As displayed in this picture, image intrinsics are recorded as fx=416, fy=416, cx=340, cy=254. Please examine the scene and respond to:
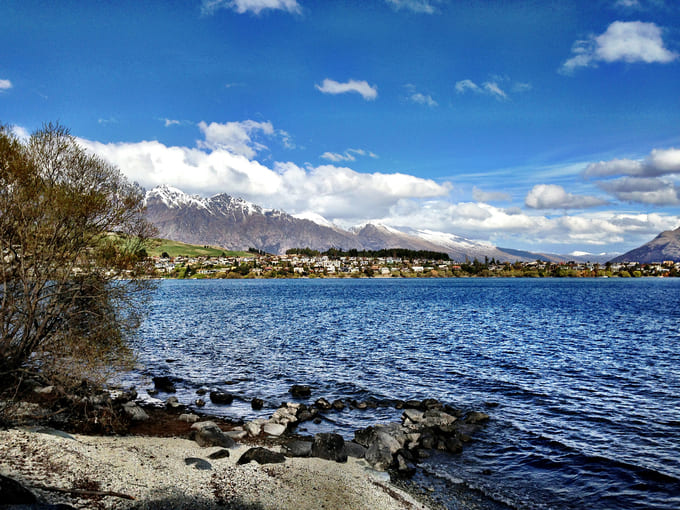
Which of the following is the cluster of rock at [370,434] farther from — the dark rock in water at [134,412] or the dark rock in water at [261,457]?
the dark rock in water at [134,412]

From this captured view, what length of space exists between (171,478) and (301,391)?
56.5 feet

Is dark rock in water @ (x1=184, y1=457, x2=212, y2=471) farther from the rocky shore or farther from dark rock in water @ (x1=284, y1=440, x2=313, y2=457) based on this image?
dark rock in water @ (x1=284, y1=440, x2=313, y2=457)

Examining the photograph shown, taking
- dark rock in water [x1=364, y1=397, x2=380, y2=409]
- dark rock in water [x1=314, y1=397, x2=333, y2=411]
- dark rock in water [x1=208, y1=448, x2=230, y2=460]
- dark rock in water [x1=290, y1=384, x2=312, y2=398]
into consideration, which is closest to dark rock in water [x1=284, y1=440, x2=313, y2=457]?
dark rock in water [x1=208, y1=448, x2=230, y2=460]

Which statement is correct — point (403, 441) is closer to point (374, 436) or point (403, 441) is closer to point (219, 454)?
point (374, 436)

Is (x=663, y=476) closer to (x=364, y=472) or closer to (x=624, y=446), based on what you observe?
(x=624, y=446)

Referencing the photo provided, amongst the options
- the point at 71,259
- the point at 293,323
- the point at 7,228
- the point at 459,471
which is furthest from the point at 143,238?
the point at 293,323

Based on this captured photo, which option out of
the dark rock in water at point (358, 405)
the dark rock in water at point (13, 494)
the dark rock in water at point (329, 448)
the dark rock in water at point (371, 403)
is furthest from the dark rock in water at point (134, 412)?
the dark rock in water at point (371, 403)

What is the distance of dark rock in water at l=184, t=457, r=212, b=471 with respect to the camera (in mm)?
18466

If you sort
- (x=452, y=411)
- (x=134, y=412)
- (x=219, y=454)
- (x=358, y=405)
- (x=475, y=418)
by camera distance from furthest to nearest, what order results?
(x=358, y=405) < (x=452, y=411) < (x=475, y=418) < (x=134, y=412) < (x=219, y=454)

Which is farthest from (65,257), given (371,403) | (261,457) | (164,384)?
(371,403)

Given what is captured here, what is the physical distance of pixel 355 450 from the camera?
2241 centimetres

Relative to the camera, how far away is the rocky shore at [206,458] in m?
15.3

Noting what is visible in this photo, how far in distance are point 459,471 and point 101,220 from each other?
916 inches

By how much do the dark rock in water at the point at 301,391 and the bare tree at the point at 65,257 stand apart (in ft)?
44.3
